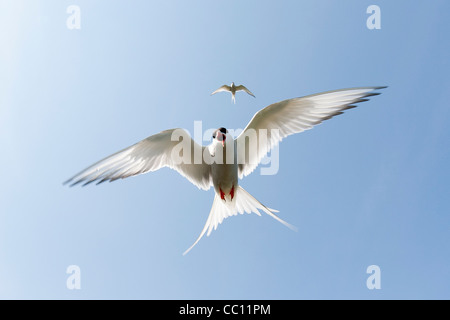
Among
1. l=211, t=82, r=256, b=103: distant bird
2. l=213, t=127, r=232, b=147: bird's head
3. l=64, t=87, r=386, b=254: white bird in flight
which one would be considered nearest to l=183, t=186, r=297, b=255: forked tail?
l=64, t=87, r=386, b=254: white bird in flight

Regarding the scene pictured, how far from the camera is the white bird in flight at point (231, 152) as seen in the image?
468 centimetres

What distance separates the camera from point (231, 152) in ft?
16.9

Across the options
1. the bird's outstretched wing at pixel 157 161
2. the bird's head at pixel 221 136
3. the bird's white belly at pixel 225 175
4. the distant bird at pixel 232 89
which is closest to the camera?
the bird's outstretched wing at pixel 157 161

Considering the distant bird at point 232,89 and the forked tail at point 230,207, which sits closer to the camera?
the forked tail at point 230,207

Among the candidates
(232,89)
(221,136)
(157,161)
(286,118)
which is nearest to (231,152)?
(221,136)

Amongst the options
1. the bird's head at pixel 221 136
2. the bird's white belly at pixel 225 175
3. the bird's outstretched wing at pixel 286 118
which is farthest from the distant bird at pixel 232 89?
the bird's white belly at pixel 225 175

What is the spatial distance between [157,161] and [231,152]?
1101 millimetres

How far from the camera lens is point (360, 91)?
453 cm

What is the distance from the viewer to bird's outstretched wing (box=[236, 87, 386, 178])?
469 cm

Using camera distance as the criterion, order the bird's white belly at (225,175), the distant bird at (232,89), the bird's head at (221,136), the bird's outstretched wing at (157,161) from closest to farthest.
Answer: the bird's outstretched wing at (157,161) → the bird's head at (221,136) → the bird's white belly at (225,175) → the distant bird at (232,89)

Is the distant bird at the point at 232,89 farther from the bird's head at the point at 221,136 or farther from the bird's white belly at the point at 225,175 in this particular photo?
the bird's white belly at the point at 225,175

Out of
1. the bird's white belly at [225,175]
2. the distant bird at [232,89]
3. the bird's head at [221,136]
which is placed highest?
the distant bird at [232,89]

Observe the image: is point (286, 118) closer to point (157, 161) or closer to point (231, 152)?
point (231, 152)

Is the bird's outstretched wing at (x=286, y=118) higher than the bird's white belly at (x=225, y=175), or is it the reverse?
the bird's outstretched wing at (x=286, y=118)
